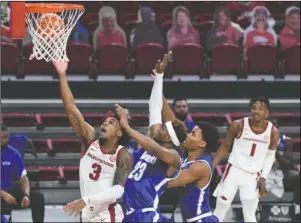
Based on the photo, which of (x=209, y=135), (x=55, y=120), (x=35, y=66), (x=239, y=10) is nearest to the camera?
(x=209, y=135)

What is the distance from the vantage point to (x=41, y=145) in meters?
13.0

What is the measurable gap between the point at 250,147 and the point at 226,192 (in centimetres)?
→ 54

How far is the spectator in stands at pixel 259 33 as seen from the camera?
1425 cm

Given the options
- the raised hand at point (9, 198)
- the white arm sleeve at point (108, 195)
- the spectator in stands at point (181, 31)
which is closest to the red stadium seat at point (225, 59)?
the spectator in stands at point (181, 31)

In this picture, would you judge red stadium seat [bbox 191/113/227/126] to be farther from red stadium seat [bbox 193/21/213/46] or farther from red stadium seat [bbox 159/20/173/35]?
red stadium seat [bbox 159/20/173/35]

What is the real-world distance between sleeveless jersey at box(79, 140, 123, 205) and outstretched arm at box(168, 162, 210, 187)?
61 centimetres

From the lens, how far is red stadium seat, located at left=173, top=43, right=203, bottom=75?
45.6 feet

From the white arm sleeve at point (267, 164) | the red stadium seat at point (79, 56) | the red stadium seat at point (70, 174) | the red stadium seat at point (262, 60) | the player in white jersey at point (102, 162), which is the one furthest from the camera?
the red stadium seat at point (262, 60)

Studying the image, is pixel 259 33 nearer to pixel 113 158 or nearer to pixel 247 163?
pixel 247 163

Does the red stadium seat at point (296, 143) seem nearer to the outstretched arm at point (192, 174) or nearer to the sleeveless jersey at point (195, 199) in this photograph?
the sleeveless jersey at point (195, 199)

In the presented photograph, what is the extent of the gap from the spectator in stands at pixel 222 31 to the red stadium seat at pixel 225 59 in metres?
0.26

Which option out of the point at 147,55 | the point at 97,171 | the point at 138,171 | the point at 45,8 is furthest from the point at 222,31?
the point at 45,8

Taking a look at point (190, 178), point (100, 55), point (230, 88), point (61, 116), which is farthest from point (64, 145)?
point (190, 178)

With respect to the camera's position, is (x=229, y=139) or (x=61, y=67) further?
(x=229, y=139)
